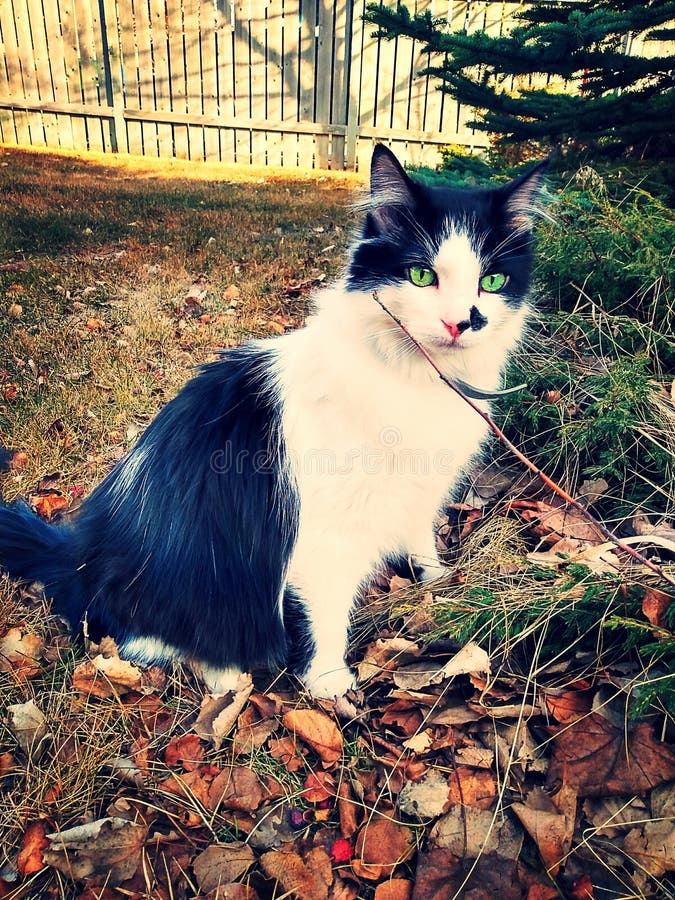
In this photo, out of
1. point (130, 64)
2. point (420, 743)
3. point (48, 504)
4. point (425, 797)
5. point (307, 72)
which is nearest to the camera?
point (425, 797)

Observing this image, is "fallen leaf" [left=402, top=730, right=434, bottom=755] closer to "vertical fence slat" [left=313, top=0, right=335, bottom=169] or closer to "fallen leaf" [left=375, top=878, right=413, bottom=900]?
"fallen leaf" [left=375, top=878, right=413, bottom=900]

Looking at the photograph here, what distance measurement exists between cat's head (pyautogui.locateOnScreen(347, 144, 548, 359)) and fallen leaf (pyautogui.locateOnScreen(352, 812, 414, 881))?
1.16 m

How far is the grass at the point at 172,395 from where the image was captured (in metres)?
1.45

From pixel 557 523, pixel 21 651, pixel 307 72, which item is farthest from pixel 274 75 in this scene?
pixel 21 651

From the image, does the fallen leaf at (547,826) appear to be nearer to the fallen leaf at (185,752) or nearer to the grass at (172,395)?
the grass at (172,395)

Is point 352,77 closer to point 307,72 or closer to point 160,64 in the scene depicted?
point 307,72

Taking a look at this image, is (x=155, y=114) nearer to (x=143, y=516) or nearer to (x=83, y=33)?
(x=83, y=33)

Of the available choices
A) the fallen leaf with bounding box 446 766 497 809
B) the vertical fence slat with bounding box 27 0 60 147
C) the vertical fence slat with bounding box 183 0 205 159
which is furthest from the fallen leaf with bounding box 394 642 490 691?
the vertical fence slat with bounding box 27 0 60 147

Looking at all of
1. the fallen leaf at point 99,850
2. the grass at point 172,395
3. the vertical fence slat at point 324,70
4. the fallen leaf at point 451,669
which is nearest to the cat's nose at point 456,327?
the grass at point 172,395

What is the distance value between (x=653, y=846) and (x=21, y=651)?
5.82ft

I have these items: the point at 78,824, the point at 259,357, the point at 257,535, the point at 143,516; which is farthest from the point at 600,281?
the point at 78,824

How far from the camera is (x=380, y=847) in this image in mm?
1330

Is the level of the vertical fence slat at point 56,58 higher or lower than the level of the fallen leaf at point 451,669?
higher

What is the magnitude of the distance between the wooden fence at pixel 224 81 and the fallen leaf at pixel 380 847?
25.0ft
